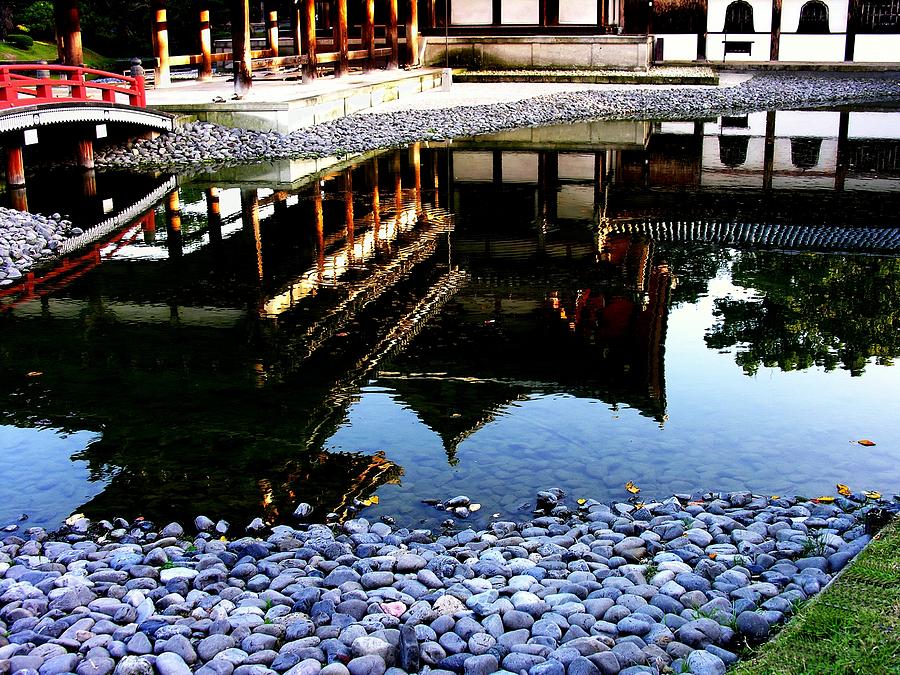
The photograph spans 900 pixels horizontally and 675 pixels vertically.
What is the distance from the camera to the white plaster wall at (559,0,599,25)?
35.0 meters

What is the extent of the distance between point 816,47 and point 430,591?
123 feet

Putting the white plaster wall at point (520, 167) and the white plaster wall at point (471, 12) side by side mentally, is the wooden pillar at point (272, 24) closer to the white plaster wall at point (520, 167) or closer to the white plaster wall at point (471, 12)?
the white plaster wall at point (471, 12)

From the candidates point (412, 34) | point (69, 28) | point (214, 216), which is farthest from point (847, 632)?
point (412, 34)

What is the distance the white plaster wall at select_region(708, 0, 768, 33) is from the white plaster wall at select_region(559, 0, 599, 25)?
6037mm

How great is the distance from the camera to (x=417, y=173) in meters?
20.6

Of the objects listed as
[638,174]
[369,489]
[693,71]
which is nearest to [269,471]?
[369,489]

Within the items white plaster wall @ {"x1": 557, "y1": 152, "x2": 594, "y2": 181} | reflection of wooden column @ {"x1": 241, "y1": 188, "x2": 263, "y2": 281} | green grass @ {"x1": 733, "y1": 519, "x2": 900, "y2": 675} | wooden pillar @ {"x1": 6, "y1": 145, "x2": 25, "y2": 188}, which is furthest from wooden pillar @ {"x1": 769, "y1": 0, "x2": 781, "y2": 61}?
green grass @ {"x1": 733, "y1": 519, "x2": 900, "y2": 675}

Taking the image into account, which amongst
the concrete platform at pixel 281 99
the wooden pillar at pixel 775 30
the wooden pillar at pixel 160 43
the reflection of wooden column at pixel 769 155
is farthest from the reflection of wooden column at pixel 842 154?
the wooden pillar at pixel 160 43

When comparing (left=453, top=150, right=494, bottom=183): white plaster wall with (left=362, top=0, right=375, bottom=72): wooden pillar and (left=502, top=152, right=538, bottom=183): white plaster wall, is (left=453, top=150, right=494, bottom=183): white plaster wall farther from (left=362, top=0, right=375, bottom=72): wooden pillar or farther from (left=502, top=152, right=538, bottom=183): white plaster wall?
(left=362, top=0, right=375, bottom=72): wooden pillar

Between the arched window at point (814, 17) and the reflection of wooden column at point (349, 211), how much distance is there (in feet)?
79.5

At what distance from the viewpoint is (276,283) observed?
1312cm

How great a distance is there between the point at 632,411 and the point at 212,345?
14.5 ft

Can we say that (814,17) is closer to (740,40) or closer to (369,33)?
(740,40)

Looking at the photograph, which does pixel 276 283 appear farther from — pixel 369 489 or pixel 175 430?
pixel 369 489
